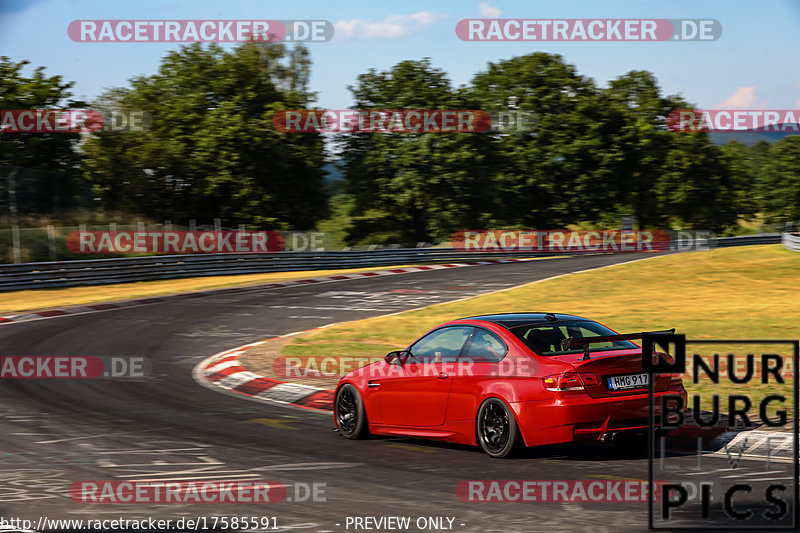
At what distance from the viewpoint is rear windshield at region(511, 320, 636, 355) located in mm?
8469

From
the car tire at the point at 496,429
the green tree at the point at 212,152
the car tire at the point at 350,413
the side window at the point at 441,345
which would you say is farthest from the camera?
the green tree at the point at 212,152

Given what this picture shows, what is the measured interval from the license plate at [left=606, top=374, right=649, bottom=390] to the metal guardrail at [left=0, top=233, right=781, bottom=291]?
25.3m

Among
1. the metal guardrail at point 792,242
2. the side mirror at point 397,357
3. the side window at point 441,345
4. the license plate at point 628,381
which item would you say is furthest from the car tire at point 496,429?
the metal guardrail at point 792,242

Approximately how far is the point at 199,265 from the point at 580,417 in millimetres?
27576

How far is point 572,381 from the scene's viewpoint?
7941 mm

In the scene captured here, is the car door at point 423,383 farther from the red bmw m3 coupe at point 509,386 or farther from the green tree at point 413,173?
the green tree at point 413,173

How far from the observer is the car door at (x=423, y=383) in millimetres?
9023

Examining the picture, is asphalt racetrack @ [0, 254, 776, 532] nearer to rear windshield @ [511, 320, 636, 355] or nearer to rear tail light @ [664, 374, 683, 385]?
rear tail light @ [664, 374, 683, 385]

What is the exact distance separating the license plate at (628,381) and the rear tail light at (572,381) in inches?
5.6

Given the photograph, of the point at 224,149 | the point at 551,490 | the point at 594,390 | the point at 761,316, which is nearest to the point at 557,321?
the point at 594,390

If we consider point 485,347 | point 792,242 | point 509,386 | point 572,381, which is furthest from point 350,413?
point 792,242

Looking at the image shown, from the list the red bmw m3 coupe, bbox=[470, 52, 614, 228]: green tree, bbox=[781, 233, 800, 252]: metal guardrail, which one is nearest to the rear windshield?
the red bmw m3 coupe

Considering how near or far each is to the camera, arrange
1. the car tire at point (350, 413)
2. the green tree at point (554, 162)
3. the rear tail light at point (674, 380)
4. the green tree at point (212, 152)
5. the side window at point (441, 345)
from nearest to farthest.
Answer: the rear tail light at point (674, 380) → the side window at point (441, 345) → the car tire at point (350, 413) → the green tree at point (212, 152) → the green tree at point (554, 162)

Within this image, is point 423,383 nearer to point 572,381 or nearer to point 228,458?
point 572,381
